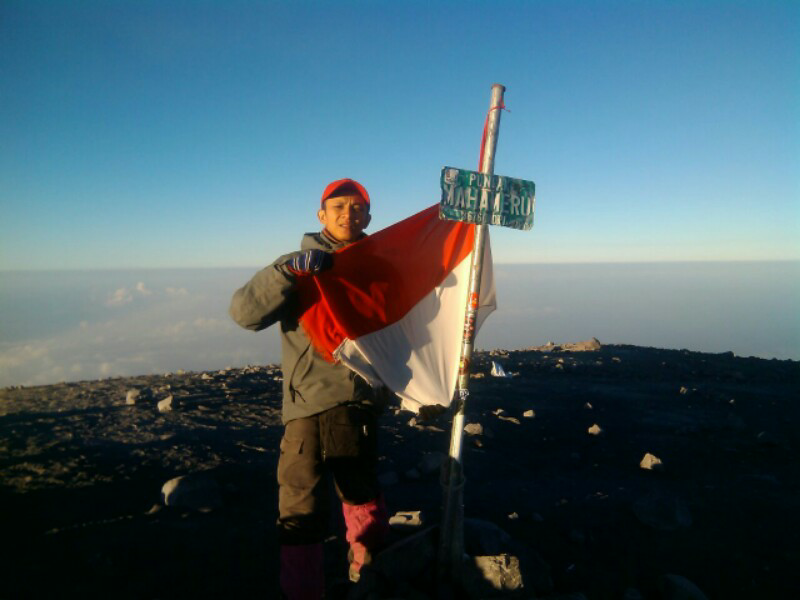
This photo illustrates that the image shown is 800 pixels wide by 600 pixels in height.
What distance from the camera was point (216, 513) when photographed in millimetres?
4367

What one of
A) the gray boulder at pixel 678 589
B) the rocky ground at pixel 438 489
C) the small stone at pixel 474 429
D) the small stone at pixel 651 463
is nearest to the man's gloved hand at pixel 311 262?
the rocky ground at pixel 438 489

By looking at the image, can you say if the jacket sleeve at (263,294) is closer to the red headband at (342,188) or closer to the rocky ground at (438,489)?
the red headband at (342,188)

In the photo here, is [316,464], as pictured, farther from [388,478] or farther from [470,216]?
[388,478]

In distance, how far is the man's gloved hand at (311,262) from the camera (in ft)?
9.36

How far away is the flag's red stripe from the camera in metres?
3.31

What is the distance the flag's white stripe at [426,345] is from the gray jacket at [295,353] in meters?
0.19

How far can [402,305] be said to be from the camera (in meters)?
3.73

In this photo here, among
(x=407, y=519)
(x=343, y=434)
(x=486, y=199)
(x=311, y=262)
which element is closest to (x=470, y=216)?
(x=486, y=199)

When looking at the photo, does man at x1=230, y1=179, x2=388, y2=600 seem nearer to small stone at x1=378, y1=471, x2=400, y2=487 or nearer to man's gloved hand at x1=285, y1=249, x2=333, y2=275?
man's gloved hand at x1=285, y1=249, x2=333, y2=275

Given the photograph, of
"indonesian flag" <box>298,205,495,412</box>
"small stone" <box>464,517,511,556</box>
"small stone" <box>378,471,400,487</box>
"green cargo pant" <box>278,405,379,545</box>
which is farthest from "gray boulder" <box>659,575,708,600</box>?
"small stone" <box>378,471,400,487</box>

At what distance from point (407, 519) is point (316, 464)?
1.50 m

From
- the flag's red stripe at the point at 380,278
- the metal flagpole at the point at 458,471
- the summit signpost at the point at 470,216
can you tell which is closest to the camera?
the summit signpost at the point at 470,216

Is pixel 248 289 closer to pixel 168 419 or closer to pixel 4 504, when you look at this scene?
pixel 4 504

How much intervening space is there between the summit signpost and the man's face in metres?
0.82
